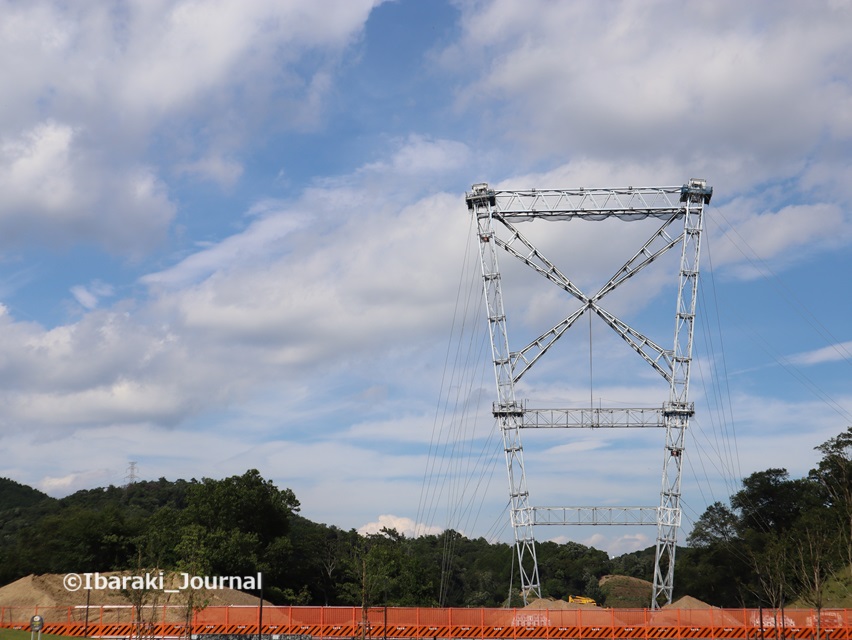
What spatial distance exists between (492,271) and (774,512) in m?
52.7

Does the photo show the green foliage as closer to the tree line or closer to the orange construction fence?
the tree line

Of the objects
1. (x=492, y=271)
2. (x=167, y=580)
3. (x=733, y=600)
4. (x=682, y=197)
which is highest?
(x=682, y=197)

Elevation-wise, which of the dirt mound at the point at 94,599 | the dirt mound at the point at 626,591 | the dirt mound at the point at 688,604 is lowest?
the dirt mound at the point at 626,591

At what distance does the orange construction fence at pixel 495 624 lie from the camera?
139ft

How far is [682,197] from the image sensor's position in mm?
56906

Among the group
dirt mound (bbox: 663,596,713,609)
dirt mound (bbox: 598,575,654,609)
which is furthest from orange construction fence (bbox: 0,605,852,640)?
dirt mound (bbox: 598,575,654,609)

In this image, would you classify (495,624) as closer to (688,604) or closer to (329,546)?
(688,604)

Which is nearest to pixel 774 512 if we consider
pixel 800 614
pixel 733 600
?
pixel 733 600

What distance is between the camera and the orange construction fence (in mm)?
42312

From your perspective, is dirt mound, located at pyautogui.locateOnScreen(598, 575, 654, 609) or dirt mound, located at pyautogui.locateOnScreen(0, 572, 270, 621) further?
dirt mound, located at pyautogui.locateOnScreen(598, 575, 654, 609)

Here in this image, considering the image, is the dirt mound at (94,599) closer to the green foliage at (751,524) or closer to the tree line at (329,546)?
the tree line at (329,546)

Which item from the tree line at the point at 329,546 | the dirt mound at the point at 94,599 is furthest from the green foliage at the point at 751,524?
the dirt mound at the point at 94,599

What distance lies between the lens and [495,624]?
43.2 metres

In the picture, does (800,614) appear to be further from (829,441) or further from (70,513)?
(70,513)
